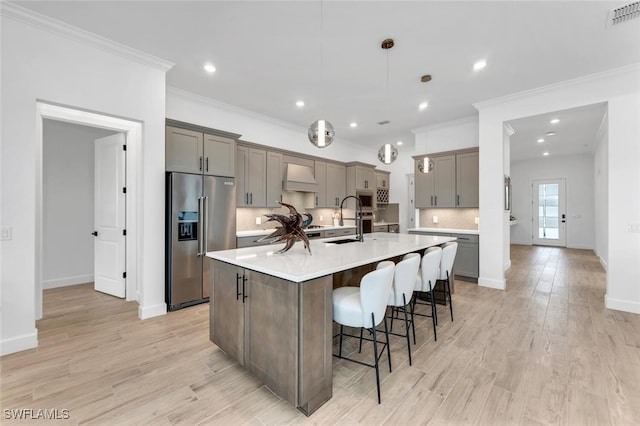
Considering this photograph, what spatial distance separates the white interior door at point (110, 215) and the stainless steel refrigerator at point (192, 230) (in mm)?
1139

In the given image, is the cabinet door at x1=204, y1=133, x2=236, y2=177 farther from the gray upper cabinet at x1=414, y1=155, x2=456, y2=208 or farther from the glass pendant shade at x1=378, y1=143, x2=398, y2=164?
the gray upper cabinet at x1=414, y1=155, x2=456, y2=208

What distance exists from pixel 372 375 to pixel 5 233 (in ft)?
11.6

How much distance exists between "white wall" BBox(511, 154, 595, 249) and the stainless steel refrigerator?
1009 cm

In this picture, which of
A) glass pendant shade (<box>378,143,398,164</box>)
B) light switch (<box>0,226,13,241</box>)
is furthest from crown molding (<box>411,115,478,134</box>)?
light switch (<box>0,226,13,241</box>)

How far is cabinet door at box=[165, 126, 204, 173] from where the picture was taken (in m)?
3.74

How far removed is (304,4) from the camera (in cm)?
253

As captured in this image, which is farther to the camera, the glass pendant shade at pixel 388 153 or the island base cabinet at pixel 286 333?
the glass pendant shade at pixel 388 153

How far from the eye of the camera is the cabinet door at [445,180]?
550 cm

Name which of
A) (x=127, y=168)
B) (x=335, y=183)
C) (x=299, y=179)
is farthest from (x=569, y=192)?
(x=127, y=168)

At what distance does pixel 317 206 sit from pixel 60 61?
4.62 m

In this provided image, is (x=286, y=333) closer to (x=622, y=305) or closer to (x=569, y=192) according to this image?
(x=622, y=305)

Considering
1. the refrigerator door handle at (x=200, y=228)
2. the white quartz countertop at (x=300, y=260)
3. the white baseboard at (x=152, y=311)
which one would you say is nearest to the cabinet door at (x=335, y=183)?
the refrigerator door handle at (x=200, y=228)

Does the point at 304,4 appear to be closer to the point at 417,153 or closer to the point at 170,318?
the point at 170,318

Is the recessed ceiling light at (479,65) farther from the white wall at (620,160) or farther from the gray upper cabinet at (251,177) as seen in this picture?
the gray upper cabinet at (251,177)
